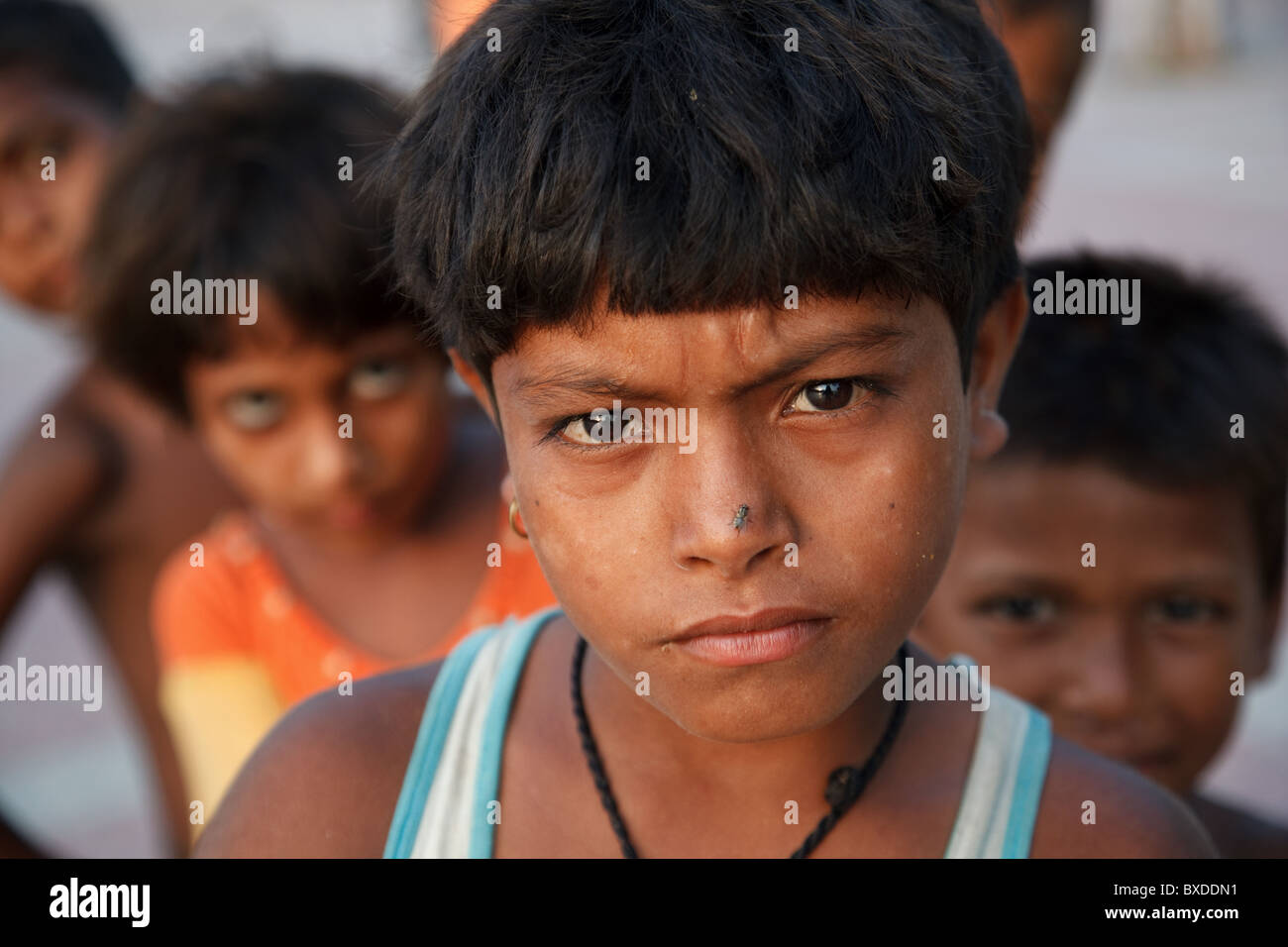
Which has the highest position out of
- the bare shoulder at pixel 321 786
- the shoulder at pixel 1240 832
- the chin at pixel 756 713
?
the chin at pixel 756 713

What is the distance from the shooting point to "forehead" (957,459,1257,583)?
8.31ft

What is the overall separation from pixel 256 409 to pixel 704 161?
61.9 inches

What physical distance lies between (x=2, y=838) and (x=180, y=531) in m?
0.89

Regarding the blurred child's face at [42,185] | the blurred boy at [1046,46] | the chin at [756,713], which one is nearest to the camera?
the chin at [756,713]

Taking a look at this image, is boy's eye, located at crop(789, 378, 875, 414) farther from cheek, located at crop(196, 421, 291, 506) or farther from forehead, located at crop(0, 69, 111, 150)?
forehead, located at crop(0, 69, 111, 150)

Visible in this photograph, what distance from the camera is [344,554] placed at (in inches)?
115

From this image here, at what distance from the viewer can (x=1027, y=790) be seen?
166cm

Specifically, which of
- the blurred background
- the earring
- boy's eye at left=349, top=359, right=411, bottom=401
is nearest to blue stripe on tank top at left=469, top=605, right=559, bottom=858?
the earring

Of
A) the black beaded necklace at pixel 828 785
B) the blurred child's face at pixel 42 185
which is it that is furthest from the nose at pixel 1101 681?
the blurred child's face at pixel 42 185

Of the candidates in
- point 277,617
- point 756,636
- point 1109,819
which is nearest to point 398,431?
point 277,617

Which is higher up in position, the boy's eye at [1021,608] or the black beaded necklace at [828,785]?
the boy's eye at [1021,608]

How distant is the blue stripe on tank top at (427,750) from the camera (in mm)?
1656

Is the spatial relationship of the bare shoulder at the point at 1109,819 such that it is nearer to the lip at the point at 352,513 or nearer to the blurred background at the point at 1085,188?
the blurred background at the point at 1085,188

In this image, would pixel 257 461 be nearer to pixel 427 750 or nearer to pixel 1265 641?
pixel 427 750
